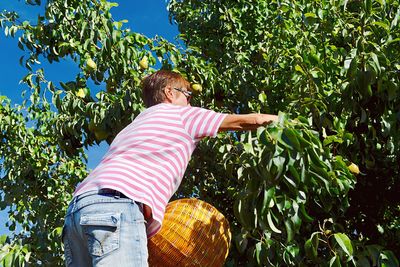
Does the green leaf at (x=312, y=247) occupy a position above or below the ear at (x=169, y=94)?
below

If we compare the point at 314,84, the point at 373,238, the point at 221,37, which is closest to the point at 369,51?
the point at 314,84

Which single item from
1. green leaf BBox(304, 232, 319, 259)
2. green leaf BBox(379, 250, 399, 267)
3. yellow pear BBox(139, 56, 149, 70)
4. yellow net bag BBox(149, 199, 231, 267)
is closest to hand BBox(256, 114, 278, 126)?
yellow net bag BBox(149, 199, 231, 267)

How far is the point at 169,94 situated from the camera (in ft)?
7.70

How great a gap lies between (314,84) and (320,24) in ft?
3.03

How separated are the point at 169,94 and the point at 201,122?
A: 0.82 ft

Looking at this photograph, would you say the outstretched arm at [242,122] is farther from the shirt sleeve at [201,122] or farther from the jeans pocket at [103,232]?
the jeans pocket at [103,232]

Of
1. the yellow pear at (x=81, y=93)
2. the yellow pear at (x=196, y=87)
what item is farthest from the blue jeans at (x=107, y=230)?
the yellow pear at (x=81, y=93)

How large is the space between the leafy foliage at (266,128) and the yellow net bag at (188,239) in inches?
5.2

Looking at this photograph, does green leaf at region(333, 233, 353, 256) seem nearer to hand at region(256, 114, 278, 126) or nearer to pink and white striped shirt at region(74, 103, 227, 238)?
hand at region(256, 114, 278, 126)

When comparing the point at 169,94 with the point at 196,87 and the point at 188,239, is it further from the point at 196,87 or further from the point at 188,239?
the point at 196,87

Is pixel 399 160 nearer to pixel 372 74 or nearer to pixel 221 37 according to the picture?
pixel 372 74

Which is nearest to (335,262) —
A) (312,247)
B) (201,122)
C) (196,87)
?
(312,247)

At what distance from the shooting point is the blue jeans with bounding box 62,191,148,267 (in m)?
1.85

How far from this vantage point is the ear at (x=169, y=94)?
92.2 inches
